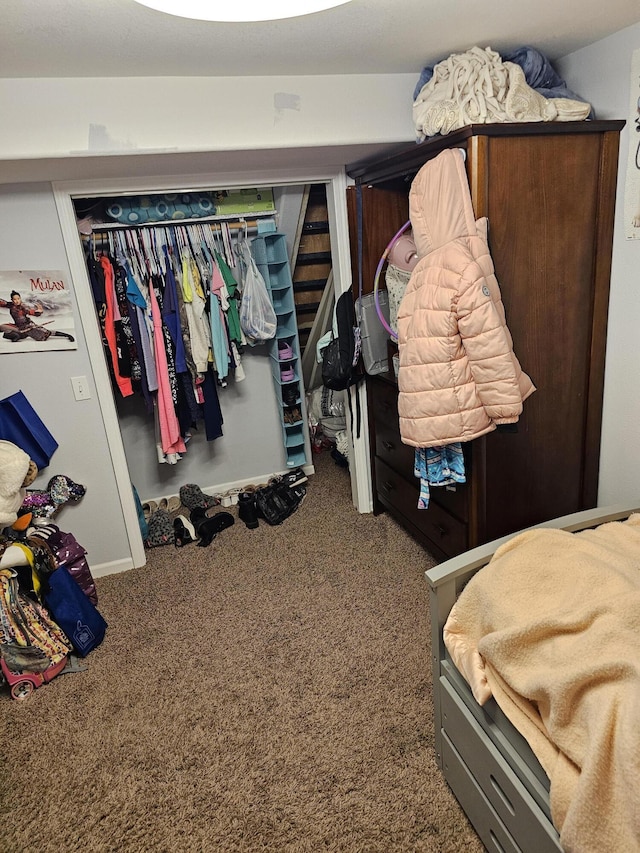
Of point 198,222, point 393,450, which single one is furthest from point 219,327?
point 393,450

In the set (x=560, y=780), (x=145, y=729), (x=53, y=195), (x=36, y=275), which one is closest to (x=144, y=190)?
(x=53, y=195)

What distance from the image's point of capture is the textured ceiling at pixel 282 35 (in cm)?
142

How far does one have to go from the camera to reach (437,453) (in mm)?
2129

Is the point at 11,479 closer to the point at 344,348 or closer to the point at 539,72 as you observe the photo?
the point at 344,348

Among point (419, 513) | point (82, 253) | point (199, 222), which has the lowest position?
point (419, 513)

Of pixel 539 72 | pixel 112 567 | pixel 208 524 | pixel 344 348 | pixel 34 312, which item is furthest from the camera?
pixel 208 524

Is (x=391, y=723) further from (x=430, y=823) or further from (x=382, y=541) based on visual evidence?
(x=382, y=541)

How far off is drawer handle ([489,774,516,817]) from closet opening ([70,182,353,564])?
2267 millimetres

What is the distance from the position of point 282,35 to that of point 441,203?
0.70 meters

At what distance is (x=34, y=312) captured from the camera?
2451 millimetres

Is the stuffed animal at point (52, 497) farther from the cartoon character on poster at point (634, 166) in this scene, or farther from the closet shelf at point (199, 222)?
the cartoon character on poster at point (634, 166)

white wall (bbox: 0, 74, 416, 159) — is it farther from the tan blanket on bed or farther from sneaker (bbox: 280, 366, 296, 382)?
the tan blanket on bed

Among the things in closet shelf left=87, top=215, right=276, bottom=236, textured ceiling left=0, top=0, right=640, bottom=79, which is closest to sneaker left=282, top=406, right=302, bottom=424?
closet shelf left=87, top=215, right=276, bottom=236

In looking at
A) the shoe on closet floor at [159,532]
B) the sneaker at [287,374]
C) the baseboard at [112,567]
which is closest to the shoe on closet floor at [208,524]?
the shoe on closet floor at [159,532]
